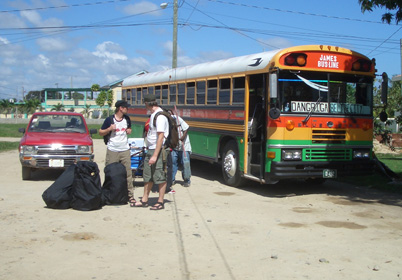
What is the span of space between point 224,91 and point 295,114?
2.43m

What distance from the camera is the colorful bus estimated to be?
9680mm

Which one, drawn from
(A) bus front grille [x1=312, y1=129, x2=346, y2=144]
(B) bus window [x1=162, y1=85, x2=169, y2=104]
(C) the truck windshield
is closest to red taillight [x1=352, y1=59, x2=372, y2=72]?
(A) bus front grille [x1=312, y1=129, x2=346, y2=144]

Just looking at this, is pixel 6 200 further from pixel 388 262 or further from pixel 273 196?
pixel 388 262

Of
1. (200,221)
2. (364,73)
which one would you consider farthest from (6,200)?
(364,73)

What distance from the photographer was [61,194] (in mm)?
8172

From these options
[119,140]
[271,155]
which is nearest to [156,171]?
[119,140]

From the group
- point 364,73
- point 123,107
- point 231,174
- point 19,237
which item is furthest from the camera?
point 231,174

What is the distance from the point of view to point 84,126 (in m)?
12.8

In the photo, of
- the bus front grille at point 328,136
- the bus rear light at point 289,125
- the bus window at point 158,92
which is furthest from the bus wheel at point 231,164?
the bus window at point 158,92

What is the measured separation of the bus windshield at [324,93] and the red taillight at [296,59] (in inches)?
7.8

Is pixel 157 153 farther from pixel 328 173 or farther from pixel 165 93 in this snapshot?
pixel 165 93

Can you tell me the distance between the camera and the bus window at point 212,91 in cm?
1212

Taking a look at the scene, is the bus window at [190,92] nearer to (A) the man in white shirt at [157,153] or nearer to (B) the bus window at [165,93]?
(B) the bus window at [165,93]

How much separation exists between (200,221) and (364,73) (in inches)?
206
